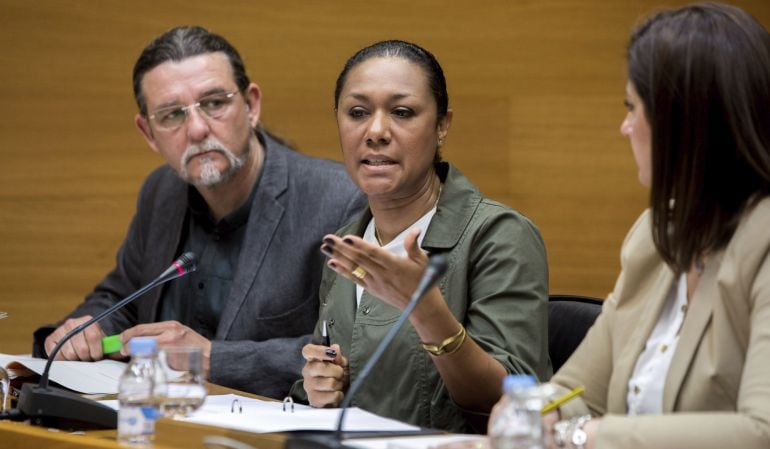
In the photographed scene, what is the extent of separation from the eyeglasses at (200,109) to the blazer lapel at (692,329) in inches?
73.9

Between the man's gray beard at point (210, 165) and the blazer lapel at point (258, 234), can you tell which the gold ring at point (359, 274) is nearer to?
the blazer lapel at point (258, 234)

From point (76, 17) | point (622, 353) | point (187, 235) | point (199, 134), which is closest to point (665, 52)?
point (622, 353)

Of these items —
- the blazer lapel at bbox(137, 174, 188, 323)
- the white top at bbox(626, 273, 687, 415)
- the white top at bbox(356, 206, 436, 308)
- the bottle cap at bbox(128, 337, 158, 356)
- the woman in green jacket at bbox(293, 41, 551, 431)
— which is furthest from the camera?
the blazer lapel at bbox(137, 174, 188, 323)

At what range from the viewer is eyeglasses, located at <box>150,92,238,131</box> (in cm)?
343

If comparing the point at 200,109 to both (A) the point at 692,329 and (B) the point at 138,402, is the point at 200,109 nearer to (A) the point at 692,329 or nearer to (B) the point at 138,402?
(B) the point at 138,402

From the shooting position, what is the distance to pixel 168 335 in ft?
9.78

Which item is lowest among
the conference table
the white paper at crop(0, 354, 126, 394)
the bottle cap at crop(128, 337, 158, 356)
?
the conference table

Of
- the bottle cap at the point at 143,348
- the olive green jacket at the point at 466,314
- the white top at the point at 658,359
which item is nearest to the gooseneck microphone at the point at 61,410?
the bottle cap at the point at 143,348

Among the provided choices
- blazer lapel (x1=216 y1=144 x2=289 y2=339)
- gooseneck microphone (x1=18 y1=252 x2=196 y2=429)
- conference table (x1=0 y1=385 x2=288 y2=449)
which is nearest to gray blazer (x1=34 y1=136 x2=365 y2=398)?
blazer lapel (x1=216 y1=144 x2=289 y2=339)

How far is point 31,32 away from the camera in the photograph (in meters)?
4.72

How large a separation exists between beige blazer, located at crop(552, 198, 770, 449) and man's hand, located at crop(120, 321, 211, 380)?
1.18m

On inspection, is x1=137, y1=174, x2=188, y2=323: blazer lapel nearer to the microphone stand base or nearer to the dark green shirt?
the dark green shirt

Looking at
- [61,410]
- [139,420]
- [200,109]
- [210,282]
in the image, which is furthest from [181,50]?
[139,420]

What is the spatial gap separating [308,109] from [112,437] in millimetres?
2686
